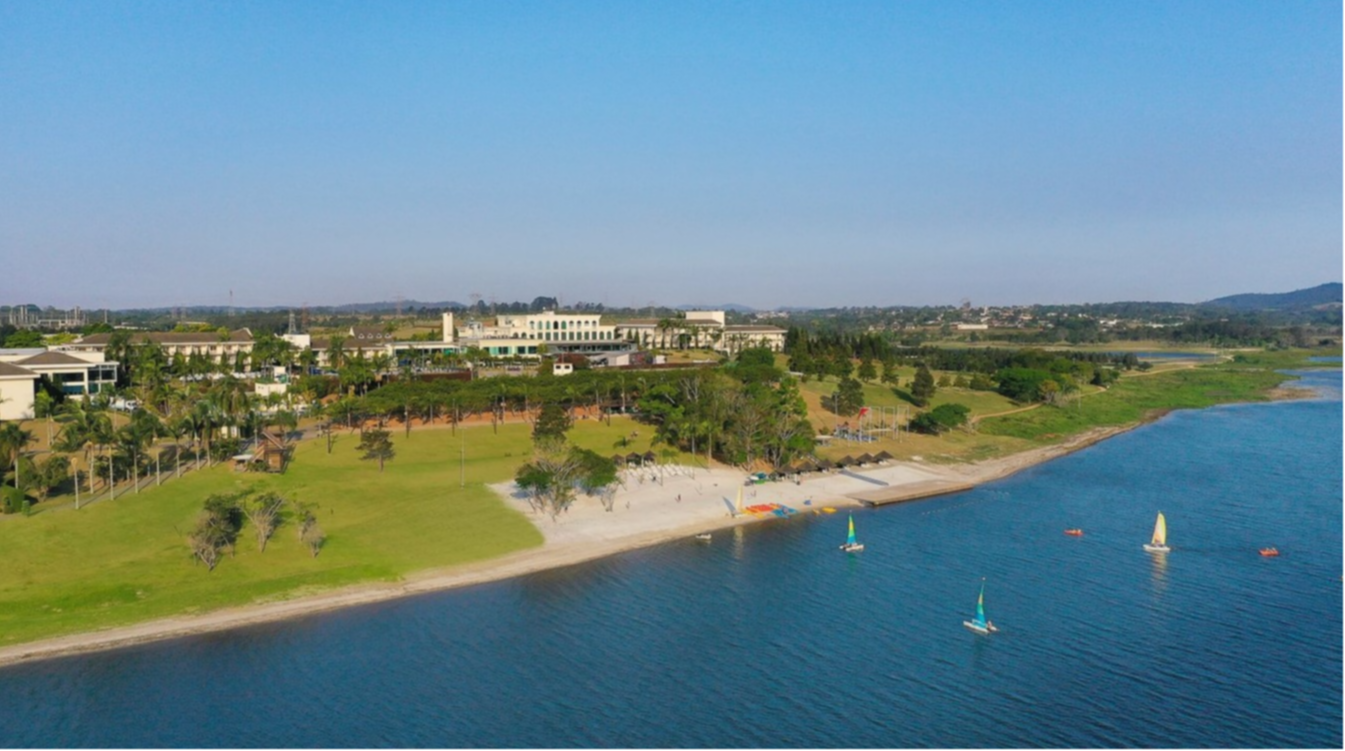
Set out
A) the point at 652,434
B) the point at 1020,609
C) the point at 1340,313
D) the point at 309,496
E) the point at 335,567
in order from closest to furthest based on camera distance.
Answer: the point at 1340,313 → the point at 1020,609 → the point at 335,567 → the point at 309,496 → the point at 652,434

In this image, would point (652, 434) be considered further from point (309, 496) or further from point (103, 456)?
point (103, 456)

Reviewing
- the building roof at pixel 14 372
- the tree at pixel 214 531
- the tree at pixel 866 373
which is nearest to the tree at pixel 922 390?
the tree at pixel 866 373

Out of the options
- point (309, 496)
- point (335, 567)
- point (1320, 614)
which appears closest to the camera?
point (1320, 614)

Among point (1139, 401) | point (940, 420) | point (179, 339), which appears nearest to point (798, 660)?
point (940, 420)

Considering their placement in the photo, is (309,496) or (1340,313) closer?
(1340,313)

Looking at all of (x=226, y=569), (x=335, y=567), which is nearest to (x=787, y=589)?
(x=335, y=567)

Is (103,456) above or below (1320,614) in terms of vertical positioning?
above

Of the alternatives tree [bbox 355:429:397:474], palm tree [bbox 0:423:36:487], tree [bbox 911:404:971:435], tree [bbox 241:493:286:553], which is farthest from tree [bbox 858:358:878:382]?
palm tree [bbox 0:423:36:487]

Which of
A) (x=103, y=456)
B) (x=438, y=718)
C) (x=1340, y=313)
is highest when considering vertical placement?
(x=1340, y=313)
